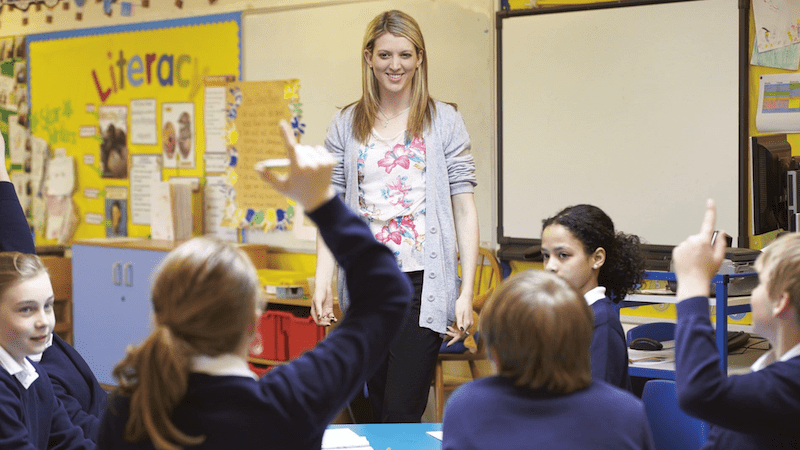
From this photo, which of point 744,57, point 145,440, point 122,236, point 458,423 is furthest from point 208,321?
point 122,236

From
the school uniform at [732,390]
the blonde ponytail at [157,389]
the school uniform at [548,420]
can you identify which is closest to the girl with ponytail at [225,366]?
the blonde ponytail at [157,389]

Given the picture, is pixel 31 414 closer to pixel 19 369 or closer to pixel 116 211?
pixel 19 369

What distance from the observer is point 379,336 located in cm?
107

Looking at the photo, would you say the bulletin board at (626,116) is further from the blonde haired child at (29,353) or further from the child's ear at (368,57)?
the blonde haired child at (29,353)

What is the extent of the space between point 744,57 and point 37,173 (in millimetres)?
4514

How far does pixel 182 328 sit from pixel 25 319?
78cm

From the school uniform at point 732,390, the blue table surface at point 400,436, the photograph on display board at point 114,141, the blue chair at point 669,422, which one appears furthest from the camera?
the photograph on display board at point 114,141

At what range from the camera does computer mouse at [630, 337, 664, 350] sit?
9.59 feet

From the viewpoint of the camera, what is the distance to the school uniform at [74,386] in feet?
5.81

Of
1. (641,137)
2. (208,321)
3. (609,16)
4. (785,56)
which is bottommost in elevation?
(208,321)

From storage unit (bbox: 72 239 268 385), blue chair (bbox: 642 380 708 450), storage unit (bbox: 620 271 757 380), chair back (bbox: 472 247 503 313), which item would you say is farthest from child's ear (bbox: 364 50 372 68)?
storage unit (bbox: 72 239 268 385)

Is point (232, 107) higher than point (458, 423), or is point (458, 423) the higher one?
point (232, 107)

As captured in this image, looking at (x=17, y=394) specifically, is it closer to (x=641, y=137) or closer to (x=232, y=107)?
(x=641, y=137)

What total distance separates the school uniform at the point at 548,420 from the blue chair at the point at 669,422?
1509 mm
